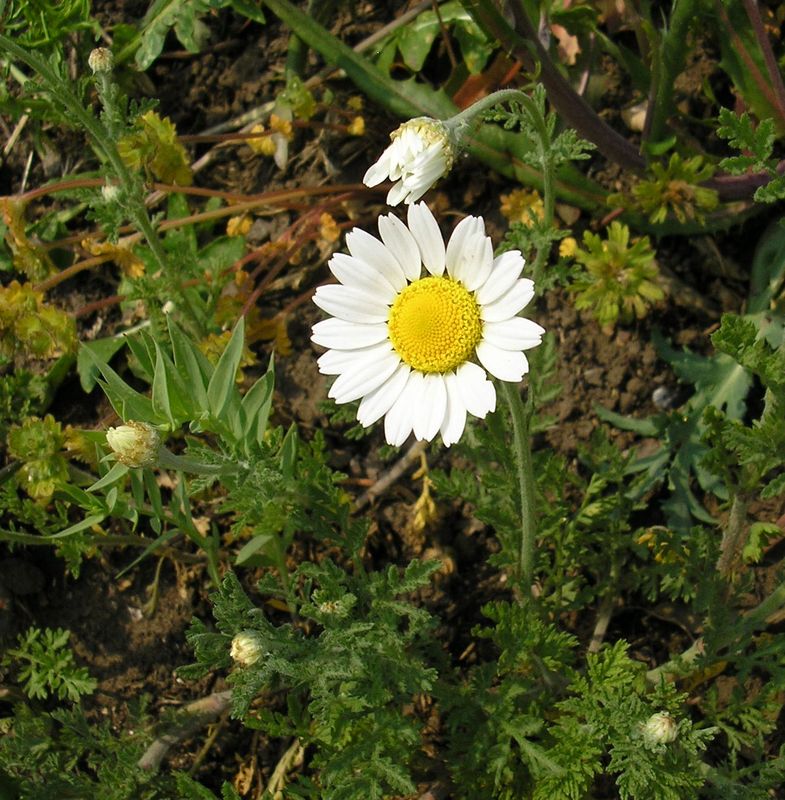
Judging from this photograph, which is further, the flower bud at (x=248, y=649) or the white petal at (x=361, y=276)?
the white petal at (x=361, y=276)

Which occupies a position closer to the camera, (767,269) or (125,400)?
(125,400)

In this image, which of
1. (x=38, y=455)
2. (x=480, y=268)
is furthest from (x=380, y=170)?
(x=38, y=455)

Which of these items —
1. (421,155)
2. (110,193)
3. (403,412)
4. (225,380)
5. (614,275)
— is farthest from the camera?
(614,275)

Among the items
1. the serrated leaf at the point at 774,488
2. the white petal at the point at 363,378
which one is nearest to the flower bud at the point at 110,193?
the white petal at the point at 363,378

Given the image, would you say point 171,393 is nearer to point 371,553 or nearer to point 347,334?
point 347,334

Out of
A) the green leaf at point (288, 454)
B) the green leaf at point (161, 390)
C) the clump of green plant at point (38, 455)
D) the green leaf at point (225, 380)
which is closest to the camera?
the green leaf at point (161, 390)

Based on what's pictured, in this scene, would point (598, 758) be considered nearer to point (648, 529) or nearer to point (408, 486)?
point (648, 529)

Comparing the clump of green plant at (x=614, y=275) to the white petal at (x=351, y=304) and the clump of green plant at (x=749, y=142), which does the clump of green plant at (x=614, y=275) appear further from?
the white petal at (x=351, y=304)
